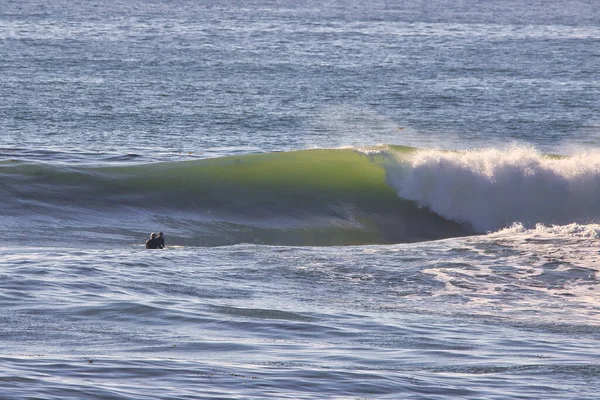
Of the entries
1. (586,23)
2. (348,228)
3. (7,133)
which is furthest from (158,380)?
(586,23)

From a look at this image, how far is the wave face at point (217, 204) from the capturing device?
21.2m

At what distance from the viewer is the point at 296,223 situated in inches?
917

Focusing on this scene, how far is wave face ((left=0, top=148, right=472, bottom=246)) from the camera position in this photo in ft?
69.4

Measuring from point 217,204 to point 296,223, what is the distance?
1.99 meters

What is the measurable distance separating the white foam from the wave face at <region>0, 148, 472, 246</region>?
0.53 metres

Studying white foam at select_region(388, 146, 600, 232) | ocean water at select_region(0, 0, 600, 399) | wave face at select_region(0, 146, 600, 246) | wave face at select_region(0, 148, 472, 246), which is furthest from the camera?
white foam at select_region(388, 146, 600, 232)

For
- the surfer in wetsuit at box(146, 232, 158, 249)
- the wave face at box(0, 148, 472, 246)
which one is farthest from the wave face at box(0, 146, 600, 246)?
the surfer in wetsuit at box(146, 232, 158, 249)

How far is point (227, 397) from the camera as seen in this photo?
346 inches

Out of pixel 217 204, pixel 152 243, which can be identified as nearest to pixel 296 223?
pixel 217 204

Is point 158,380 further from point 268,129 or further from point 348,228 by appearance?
point 268,129

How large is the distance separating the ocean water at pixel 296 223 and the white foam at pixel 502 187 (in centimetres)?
6

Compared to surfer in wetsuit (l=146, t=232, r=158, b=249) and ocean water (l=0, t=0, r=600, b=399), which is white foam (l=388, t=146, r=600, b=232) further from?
surfer in wetsuit (l=146, t=232, r=158, b=249)

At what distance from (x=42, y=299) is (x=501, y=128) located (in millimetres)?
28605

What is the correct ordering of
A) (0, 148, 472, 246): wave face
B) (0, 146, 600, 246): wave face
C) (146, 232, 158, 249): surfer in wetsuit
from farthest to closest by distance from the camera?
(0, 146, 600, 246): wave face → (0, 148, 472, 246): wave face → (146, 232, 158, 249): surfer in wetsuit
